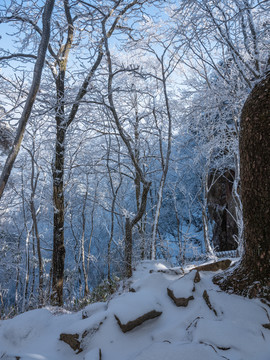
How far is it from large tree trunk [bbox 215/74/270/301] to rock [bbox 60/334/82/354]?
1.26 m

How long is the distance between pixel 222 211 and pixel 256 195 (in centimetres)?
1156

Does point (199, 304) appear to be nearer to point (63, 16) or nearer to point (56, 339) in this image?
point (56, 339)

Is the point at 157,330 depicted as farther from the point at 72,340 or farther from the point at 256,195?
the point at 256,195

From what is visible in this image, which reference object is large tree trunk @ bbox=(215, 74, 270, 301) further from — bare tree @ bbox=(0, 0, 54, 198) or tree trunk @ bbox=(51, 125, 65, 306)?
tree trunk @ bbox=(51, 125, 65, 306)

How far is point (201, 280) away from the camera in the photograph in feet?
6.88

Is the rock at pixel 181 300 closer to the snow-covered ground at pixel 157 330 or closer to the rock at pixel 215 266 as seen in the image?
the snow-covered ground at pixel 157 330

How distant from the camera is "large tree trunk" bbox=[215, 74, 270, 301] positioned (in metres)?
1.68

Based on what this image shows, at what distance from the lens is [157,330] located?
1.64 meters

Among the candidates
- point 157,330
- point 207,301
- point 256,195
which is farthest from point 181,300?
point 256,195

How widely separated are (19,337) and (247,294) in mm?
1979

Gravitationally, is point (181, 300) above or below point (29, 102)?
below

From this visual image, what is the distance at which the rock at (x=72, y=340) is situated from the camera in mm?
1705

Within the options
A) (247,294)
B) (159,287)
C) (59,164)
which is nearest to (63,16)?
(59,164)

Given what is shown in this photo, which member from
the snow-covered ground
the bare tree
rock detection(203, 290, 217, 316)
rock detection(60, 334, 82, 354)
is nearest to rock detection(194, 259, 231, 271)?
the snow-covered ground
